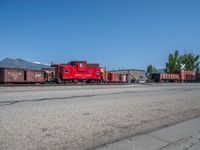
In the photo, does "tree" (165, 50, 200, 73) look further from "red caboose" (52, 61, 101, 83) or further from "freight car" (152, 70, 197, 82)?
"red caboose" (52, 61, 101, 83)

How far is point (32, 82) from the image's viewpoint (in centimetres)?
3459

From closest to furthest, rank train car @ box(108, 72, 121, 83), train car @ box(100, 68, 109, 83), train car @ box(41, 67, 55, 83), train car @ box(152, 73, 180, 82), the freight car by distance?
1. train car @ box(41, 67, 55, 83)
2. train car @ box(100, 68, 109, 83)
3. train car @ box(108, 72, 121, 83)
4. train car @ box(152, 73, 180, 82)
5. the freight car

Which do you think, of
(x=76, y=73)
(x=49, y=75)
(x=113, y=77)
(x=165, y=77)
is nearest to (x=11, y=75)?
(x=49, y=75)

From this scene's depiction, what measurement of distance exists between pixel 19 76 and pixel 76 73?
933 cm

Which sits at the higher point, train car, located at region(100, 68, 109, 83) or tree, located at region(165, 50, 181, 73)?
tree, located at region(165, 50, 181, 73)

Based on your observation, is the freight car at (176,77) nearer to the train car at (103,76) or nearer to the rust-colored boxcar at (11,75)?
the train car at (103,76)

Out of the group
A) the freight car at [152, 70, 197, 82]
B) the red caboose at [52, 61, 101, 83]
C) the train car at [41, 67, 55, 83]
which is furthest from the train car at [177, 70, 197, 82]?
the train car at [41, 67, 55, 83]

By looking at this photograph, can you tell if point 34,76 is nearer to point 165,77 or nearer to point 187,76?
point 165,77

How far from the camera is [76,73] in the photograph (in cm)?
3850

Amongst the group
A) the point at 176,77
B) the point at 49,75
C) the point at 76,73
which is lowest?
the point at 176,77

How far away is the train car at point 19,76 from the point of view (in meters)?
31.6

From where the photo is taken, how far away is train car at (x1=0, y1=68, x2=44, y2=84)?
31622 millimetres

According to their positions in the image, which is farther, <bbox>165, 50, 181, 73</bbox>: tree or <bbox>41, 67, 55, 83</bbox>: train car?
<bbox>165, 50, 181, 73</bbox>: tree

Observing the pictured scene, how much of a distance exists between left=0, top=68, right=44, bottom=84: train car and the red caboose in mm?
2801
